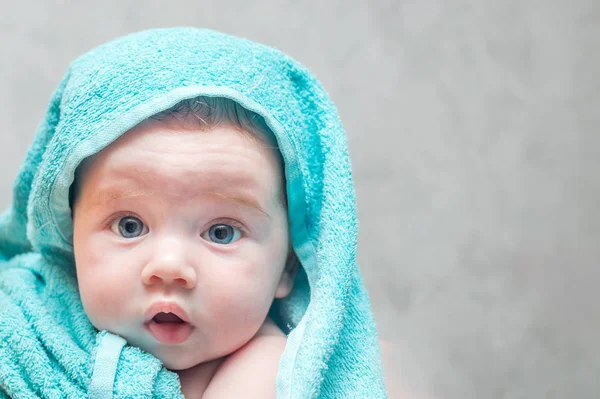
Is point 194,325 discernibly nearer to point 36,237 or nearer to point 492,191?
point 36,237

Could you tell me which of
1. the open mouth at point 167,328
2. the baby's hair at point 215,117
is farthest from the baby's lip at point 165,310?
the baby's hair at point 215,117

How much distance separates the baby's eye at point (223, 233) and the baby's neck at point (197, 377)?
0.60ft

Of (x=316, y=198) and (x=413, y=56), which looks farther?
(x=413, y=56)

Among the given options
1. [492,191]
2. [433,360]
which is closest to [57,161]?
Result: [433,360]

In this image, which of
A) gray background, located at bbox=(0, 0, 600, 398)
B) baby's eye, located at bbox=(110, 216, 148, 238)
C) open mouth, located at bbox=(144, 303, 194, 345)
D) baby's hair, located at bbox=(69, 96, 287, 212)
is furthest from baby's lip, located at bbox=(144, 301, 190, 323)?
gray background, located at bbox=(0, 0, 600, 398)

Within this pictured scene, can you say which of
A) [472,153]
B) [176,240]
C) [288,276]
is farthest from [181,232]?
[472,153]

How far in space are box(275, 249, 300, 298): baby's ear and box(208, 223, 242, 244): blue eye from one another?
132 mm

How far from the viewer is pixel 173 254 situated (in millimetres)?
873

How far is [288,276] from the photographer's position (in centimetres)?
106

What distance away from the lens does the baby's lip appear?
0.88 m

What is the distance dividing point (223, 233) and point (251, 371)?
0.18 metres

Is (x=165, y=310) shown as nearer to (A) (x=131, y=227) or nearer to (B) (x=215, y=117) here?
(A) (x=131, y=227)

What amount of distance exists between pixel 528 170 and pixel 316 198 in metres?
0.61

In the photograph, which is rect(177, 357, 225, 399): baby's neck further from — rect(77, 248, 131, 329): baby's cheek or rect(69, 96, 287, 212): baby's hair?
rect(69, 96, 287, 212): baby's hair
